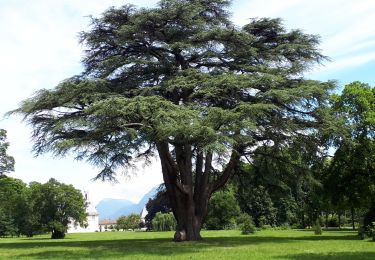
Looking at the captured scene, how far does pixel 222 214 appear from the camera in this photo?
70.4 m

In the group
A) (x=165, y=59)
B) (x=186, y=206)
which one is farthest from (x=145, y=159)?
(x=165, y=59)

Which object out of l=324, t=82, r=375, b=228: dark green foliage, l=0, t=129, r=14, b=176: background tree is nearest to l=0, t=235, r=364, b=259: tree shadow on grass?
l=324, t=82, r=375, b=228: dark green foliage

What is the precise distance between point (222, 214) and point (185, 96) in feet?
152

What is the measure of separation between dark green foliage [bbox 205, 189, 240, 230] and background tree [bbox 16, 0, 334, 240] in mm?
38928

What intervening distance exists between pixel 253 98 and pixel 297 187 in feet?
23.7

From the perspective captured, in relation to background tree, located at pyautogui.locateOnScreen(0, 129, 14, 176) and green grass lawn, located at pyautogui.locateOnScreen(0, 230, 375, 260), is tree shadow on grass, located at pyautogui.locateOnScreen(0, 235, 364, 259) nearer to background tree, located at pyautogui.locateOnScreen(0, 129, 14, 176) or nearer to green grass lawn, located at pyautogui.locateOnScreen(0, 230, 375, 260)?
green grass lawn, located at pyautogui.locateOnScreen(0, 230, 375, 260)

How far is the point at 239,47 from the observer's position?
27.6 m

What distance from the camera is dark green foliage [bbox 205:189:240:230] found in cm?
6862

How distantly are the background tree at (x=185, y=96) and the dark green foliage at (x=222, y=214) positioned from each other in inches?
1533

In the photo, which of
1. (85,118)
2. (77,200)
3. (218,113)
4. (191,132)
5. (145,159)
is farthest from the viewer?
(77,200)

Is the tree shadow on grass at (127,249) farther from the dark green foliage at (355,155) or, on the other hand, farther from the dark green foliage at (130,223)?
the dark green foliage at (130,223)

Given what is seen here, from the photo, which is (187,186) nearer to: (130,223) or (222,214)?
(222,214)

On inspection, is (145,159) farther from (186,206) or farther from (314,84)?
(314,84)

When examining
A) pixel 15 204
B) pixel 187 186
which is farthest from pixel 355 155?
pixel 15 204
